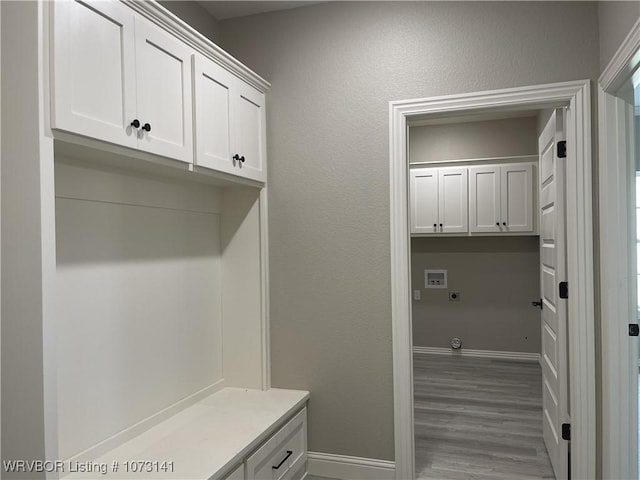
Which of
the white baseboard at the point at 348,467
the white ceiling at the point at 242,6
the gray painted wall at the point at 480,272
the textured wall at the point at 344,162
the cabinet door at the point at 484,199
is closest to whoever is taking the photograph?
the textured wall at the point at 344,162

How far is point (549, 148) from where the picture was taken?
289 cm

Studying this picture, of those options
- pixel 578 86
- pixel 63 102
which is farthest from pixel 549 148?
pixel 63 102

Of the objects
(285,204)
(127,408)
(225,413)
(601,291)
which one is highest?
(285,204)

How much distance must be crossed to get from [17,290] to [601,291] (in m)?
2.48

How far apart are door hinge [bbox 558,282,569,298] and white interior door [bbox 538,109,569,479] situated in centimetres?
3

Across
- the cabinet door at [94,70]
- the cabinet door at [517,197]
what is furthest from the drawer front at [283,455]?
the cabinet door at [517,197]

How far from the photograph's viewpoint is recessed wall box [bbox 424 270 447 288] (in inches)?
223

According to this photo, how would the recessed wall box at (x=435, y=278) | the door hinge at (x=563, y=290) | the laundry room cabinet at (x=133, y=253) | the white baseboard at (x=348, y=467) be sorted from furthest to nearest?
the recessed wall box at (x=435, y=278), the white baseboard at (x=348, y=467), the door hinge at (x=563, y=290), the laundry room cabinet at (x=133, y=253)

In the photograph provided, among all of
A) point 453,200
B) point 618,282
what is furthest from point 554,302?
point 453,200

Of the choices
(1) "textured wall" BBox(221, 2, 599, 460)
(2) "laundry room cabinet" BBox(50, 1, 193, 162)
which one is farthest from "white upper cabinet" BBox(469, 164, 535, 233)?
(2) "laundry room cabinet" BBox(50, 1, 193, 162)

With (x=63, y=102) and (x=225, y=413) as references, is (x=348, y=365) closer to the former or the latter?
(x=225, y=413)

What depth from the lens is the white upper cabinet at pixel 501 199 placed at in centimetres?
499

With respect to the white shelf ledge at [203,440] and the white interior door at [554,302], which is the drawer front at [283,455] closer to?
the white shelf ledge at [203,440]

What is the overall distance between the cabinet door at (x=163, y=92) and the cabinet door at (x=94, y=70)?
5 centimetres
